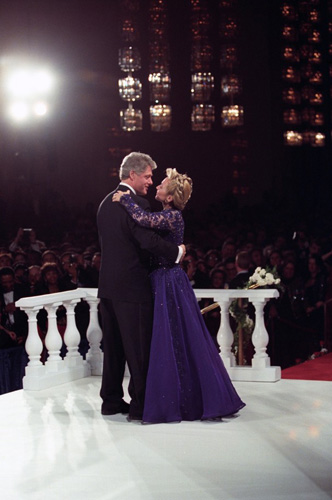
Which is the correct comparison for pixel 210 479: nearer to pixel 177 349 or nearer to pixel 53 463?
pixel 53 463

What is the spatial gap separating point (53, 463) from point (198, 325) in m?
1.55

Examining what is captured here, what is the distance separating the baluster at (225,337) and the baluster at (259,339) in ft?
0.76

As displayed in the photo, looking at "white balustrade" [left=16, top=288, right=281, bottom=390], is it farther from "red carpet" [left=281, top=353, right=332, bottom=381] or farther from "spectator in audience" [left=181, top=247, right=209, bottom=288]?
"spectator in audience" [left=181, top=247, right=209, bottom=288]

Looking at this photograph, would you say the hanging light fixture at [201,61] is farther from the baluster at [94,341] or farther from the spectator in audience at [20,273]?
the baluster at [94,341]

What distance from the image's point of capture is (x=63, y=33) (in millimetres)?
19156

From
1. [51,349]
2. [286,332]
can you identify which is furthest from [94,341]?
[286,332]

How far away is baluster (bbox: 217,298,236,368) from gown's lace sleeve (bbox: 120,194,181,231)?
159cm

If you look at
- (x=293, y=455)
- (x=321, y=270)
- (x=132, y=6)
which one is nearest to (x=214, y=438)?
(x=293, y=455)

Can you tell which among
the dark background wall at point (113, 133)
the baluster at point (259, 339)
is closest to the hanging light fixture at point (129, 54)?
the dark background wall at point (113, 133)

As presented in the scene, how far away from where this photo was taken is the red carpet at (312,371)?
7.54 m

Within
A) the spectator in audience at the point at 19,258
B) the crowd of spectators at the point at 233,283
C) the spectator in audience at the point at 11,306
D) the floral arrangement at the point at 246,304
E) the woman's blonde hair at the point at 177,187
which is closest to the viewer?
the woman's blonde hair at the point at 177,187

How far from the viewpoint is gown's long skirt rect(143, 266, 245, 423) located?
593cm

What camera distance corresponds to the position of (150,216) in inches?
234

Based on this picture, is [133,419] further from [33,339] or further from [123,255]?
[33,339]
